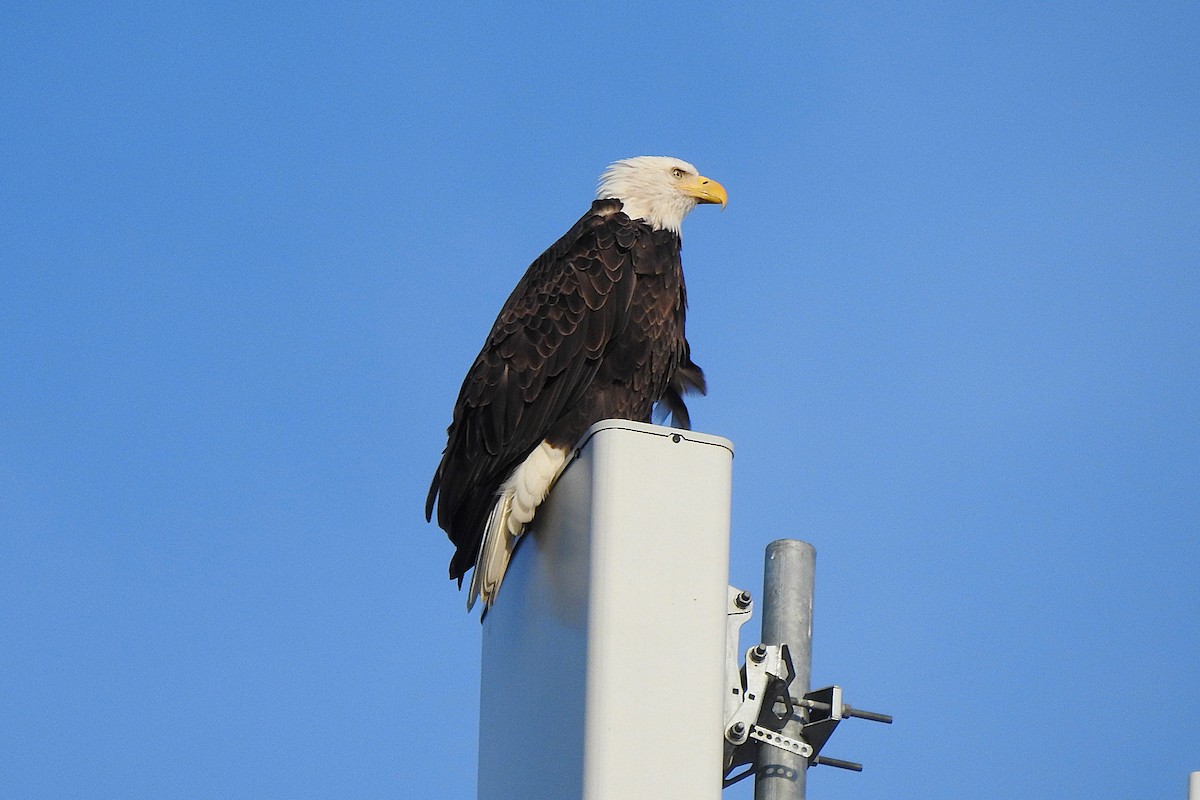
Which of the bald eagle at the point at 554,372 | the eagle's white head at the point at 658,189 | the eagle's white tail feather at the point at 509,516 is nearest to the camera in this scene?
the eagle's white tail feather at the point at 509,516

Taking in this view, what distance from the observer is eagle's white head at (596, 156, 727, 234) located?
5.91 meters

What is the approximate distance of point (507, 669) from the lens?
3.81 meters

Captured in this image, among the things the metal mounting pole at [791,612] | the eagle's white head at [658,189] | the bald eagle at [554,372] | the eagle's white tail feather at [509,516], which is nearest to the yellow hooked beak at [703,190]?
the eagle's white head at [658,189]

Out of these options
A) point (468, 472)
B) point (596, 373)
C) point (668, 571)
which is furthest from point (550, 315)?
point (668, 571)

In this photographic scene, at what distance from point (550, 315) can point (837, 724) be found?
2423 millimetres

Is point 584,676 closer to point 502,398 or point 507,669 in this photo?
point 507,669

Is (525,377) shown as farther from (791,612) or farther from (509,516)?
(791,612)

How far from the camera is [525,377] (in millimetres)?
5074

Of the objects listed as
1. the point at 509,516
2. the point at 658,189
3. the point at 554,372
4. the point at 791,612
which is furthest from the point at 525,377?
the point at 791,612

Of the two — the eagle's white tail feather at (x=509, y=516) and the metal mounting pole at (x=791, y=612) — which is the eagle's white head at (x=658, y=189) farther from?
the metal mounting pole at (x=791, y=612)

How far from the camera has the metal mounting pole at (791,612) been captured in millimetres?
3084

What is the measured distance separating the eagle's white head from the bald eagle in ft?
0.91

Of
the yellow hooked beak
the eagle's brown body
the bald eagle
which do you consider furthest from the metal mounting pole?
the yellow hooked beak

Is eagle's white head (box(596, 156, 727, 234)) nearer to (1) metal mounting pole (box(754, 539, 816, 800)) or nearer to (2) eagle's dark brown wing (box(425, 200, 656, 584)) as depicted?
(2) eagle's dark brown wing (box(425, 200, 656, 584))
